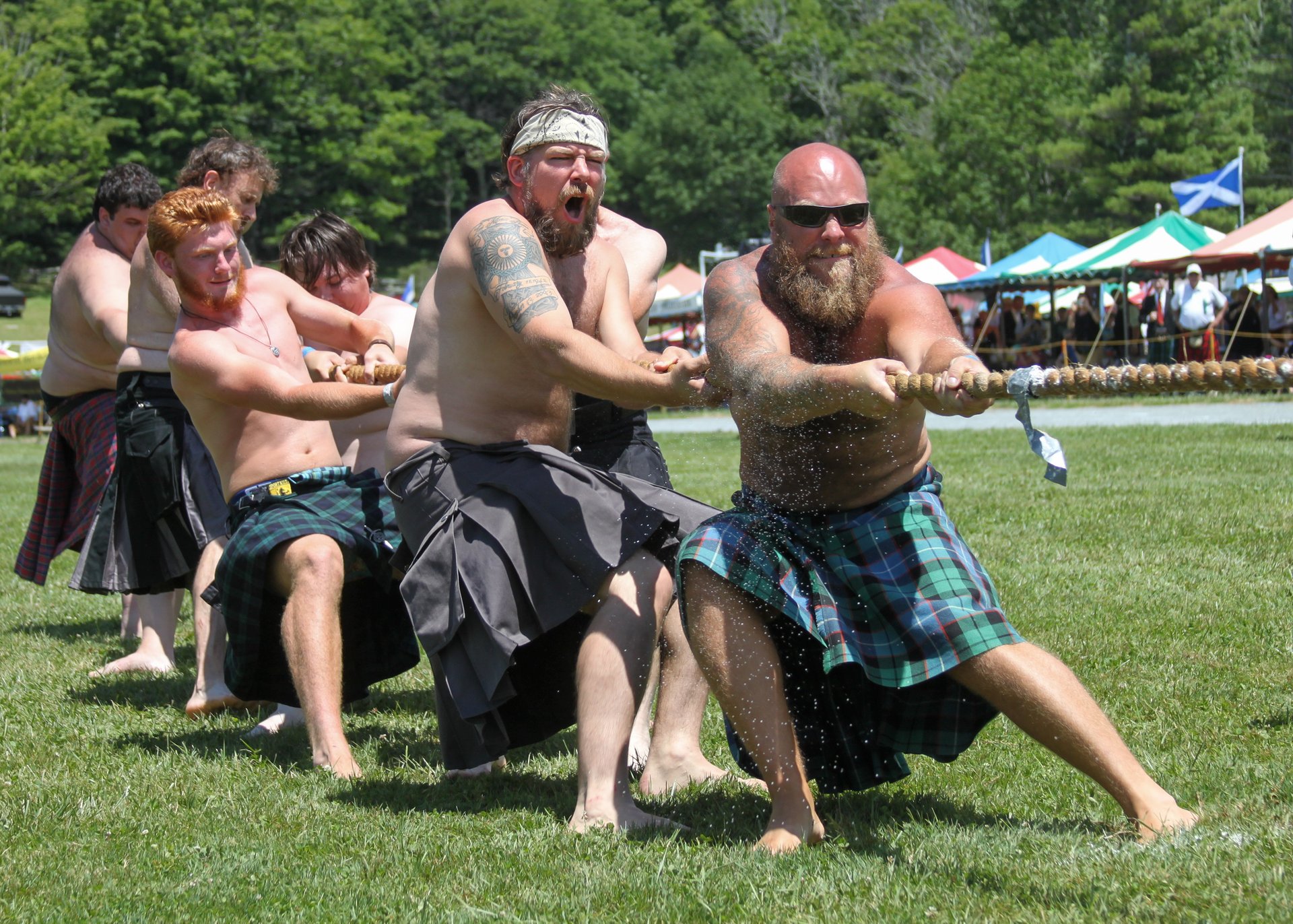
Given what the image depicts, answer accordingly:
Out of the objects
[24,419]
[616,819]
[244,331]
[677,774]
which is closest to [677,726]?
[677,774]

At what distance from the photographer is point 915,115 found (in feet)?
206

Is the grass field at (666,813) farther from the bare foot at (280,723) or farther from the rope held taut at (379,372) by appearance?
the rope held taut at (379,372)

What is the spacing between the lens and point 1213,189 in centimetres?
2698

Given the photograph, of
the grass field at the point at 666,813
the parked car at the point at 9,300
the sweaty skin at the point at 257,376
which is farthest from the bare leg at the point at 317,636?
the parked car at the point at 9,300

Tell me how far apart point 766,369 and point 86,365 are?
174 inches

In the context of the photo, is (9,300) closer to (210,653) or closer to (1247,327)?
(1247,327)

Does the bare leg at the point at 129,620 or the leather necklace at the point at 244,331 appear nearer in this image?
the leather necklace at the point at 244,331

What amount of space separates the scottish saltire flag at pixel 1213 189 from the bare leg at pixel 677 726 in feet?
80.5

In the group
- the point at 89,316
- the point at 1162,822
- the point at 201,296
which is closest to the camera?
the point at 1162,822

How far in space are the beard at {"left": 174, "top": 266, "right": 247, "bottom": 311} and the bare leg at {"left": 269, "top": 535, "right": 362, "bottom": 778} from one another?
3.03 ft

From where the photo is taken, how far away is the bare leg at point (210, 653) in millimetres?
5672

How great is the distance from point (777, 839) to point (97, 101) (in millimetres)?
61864

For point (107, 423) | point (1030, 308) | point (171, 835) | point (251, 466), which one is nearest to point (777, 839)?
point (171, 835)

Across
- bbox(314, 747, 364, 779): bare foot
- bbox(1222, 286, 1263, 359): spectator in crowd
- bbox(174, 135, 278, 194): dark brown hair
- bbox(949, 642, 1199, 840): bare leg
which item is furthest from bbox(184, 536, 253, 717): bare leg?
bbox(1222, 286, 1263, 359): spectator in crowd
